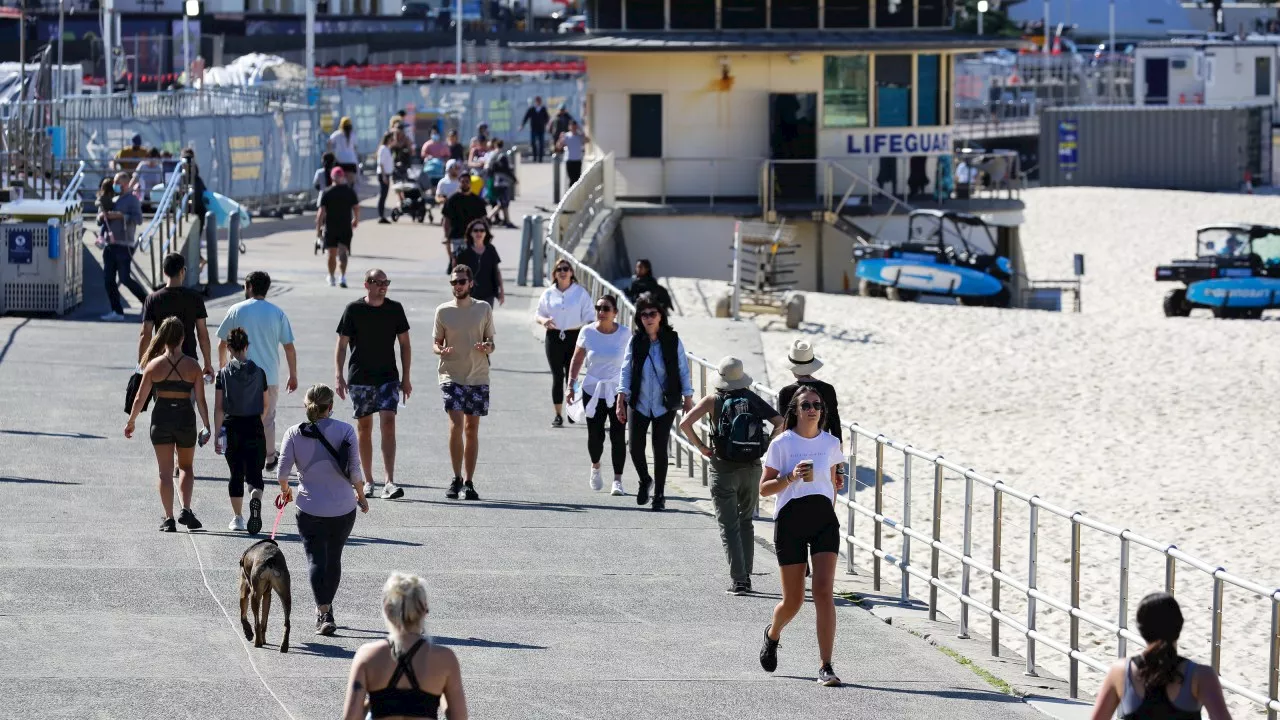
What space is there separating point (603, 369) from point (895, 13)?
78.4 ft

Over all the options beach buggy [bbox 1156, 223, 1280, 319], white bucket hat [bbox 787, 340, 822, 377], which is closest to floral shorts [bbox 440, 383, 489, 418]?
white bucket hat [bbox 787, 340, 822, 377]

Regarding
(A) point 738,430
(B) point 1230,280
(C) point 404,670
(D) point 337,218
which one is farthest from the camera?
(B) point 1230,280

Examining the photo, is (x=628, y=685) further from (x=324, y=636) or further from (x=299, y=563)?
(x=299, y=563)

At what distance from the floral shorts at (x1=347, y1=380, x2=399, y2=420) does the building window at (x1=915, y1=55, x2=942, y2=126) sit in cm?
2468

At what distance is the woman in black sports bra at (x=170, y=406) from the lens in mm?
12258

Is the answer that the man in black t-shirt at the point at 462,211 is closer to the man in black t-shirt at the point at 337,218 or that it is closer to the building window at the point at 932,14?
the man in black t-shirt at the point at 337,218

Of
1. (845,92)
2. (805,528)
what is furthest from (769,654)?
(845,92)

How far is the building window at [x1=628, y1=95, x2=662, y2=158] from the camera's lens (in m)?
36.9

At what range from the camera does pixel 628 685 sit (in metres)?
9.23

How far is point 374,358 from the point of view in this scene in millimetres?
13375

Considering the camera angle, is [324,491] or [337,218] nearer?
[324,491]

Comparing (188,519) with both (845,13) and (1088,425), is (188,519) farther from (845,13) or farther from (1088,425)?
(845,13)

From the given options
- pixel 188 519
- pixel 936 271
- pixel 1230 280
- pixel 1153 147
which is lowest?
pixel 188 519

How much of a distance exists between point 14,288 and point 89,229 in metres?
6.09
